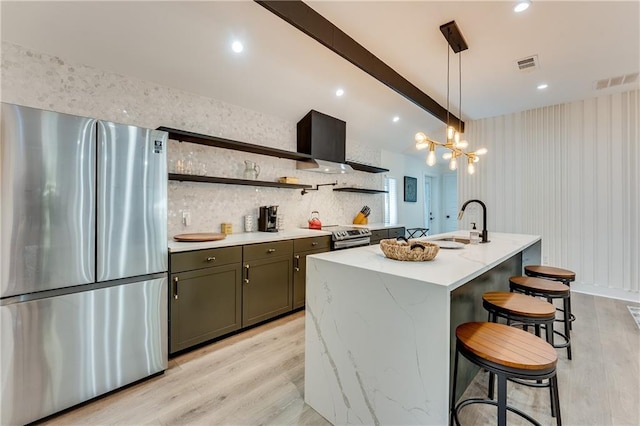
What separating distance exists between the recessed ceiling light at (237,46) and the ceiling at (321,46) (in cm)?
4

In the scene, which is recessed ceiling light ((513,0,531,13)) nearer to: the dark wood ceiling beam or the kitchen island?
the dark wood ceiling beam

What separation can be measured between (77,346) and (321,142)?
10.9 feet

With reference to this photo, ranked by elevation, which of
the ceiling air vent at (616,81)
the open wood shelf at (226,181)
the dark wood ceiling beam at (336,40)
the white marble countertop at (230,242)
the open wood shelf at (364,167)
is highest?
the ceiling air vent at (616,81)

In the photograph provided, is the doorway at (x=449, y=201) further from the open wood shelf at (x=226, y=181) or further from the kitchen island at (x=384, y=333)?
the kitchen island at (x=384, y=333)

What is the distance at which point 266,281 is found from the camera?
2.97m

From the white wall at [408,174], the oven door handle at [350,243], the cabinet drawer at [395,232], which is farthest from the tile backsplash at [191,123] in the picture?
the white wall at [408,174]

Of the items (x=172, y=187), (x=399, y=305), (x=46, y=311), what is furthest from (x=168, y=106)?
(x=399, y=305)

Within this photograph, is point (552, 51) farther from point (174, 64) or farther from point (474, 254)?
point (174, 64)

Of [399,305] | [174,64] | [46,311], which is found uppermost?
[174,64]

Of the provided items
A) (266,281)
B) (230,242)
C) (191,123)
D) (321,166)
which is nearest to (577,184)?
(321,166)

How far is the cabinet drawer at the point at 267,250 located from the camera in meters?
2.78

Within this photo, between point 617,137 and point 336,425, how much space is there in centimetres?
529

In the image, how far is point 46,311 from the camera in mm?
1637

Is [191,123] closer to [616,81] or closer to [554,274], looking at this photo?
[554,274]
